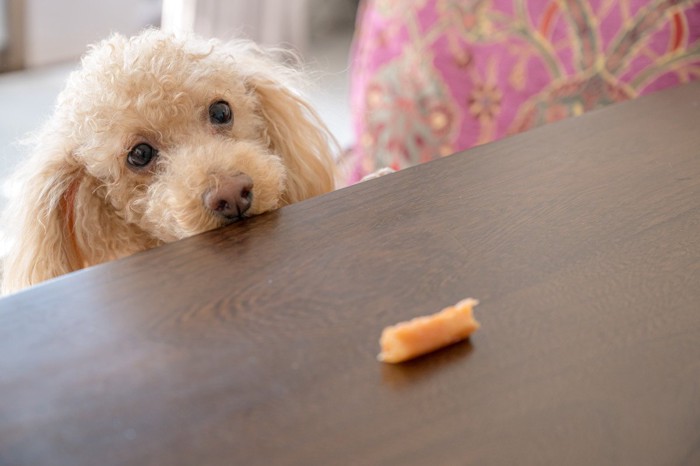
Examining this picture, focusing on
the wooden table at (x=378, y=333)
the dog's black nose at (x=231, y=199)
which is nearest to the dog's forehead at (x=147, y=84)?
the dog's black nose at (x=231, y=199)

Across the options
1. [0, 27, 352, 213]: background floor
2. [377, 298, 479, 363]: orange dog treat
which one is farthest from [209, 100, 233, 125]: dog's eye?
[0, 27, 352, 213]: background floor

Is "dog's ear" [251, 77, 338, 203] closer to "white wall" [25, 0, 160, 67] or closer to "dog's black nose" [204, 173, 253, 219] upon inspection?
"dog's black nose" [204, 173, 253, 219]

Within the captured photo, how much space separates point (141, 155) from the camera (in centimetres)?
121

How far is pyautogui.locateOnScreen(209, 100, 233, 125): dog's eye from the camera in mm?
1240

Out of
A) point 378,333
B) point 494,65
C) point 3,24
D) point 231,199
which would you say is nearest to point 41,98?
point 3,24

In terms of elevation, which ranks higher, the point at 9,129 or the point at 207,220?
the point at 9,129

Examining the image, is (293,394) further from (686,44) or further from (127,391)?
(686,44)

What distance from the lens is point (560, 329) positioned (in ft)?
2.33

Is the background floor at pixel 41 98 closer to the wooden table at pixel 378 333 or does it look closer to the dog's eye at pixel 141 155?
the dog's eye at pixel 141 155

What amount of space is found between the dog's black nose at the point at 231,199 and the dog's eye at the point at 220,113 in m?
0.21

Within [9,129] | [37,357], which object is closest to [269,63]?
[37,357]

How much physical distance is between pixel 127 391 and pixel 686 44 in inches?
57.1

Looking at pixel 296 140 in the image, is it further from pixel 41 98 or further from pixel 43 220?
pixel 41 98

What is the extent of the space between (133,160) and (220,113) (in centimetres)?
15
